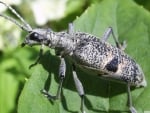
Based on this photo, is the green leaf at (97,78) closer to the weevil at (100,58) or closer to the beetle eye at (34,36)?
the weevil at (100,58)

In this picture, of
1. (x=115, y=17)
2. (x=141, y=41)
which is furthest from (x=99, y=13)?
(x=141, y=41)

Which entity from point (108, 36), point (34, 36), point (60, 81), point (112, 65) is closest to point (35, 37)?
point (34, 36)

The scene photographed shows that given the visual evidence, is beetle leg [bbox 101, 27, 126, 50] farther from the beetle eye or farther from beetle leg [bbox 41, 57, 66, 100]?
the beetle eye

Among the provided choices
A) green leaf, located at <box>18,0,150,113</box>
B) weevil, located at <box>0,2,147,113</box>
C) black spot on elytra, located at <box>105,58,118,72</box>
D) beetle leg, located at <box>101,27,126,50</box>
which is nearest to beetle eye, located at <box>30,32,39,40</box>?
weevil, located at <box>0,2,147,113</box>

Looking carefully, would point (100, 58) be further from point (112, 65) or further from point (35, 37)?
point (35, 37)

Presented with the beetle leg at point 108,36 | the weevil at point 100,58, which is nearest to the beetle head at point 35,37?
the weevil at point 100,58

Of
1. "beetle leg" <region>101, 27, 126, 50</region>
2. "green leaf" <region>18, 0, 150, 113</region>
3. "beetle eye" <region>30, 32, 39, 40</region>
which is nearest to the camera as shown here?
"green leaf" <region>18, 0, 150, 113</region>

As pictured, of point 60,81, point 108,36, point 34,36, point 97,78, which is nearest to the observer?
point 60,81

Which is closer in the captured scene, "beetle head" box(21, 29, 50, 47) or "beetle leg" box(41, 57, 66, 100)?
"beetle leg" box(41, 57, 66, 100)
